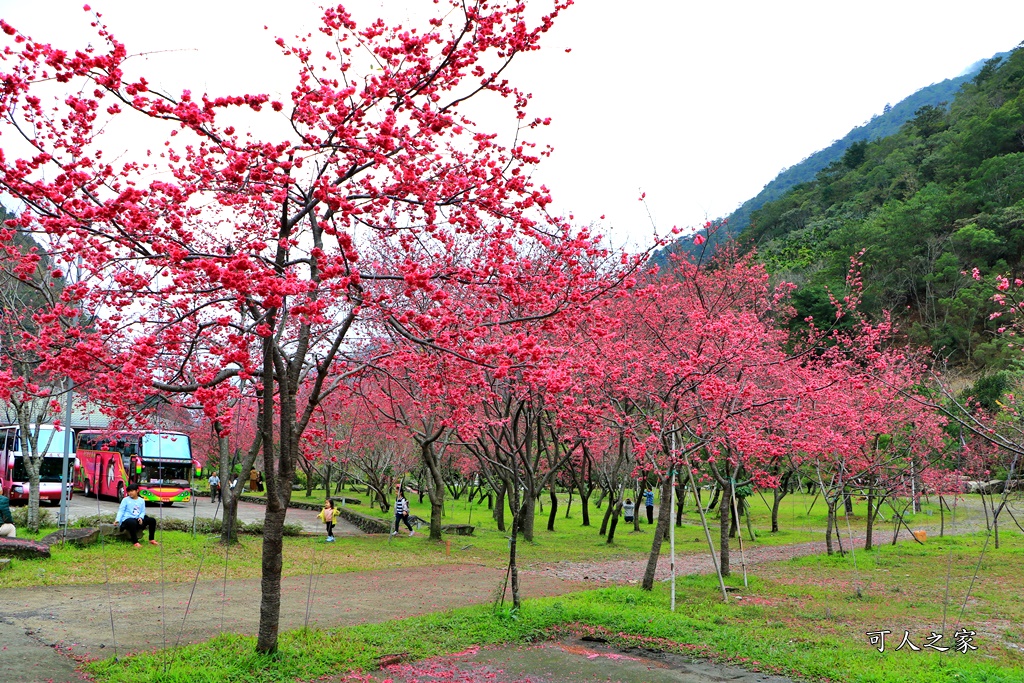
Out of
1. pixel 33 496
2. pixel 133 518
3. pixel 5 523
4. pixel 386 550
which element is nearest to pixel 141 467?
pixel 33 496

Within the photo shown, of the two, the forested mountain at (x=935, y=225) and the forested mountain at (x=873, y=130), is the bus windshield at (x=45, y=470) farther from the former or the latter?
the forested mountain at (x=873, y=130)

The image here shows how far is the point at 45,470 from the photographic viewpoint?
1027 inches

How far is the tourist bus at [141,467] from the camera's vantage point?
27.4 metres

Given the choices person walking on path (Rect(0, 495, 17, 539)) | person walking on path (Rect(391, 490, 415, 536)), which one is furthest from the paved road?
person walking on path (Rect(0, 495, 17, 539))

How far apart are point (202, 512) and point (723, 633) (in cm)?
2255

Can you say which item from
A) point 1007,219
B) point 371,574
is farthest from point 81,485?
point 1007,219

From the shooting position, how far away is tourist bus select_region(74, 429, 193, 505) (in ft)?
89.9

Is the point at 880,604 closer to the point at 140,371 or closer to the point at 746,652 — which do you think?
the point at 746,652

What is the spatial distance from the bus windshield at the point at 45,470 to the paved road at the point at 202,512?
1.25m

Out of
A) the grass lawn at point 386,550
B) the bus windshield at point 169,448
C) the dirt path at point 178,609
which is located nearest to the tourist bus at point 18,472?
the bus windshield at point 169,448

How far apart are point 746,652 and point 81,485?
32481 mm

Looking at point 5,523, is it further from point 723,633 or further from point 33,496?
point 723,633

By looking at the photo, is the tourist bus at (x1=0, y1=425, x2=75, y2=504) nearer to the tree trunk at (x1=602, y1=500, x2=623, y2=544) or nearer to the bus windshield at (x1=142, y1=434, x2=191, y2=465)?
the bus windshield at (x1=142, y1=434, x2=191, y2=465)

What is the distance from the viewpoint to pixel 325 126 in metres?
6.60
